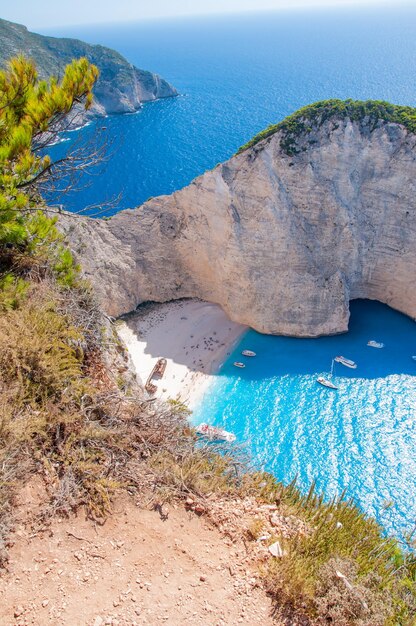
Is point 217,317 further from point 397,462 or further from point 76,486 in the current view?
point 76,486

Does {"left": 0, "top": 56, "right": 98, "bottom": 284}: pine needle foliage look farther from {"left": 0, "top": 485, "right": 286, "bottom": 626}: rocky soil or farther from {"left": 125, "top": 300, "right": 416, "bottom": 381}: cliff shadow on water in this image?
{"left": 125, "top": 300, "right": 416, "bottom": 381}: cliff shadow on water

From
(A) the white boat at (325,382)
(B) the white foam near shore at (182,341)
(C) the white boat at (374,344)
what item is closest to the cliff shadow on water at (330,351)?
(B) the white foam near shore at (182,341)

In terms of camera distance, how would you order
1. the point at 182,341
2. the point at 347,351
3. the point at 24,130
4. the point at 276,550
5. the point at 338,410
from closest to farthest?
the point at 276,550 → the point at 24,130 → the point at 338,410 → the point at 347,351 → the point at 182,341

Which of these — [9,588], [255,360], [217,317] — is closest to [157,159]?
[217,317]

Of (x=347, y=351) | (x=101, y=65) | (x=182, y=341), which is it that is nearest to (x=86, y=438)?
(x=182, y=341)

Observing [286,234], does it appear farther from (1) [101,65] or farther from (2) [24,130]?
(1) [101,65]

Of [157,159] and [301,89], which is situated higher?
[301,89]
